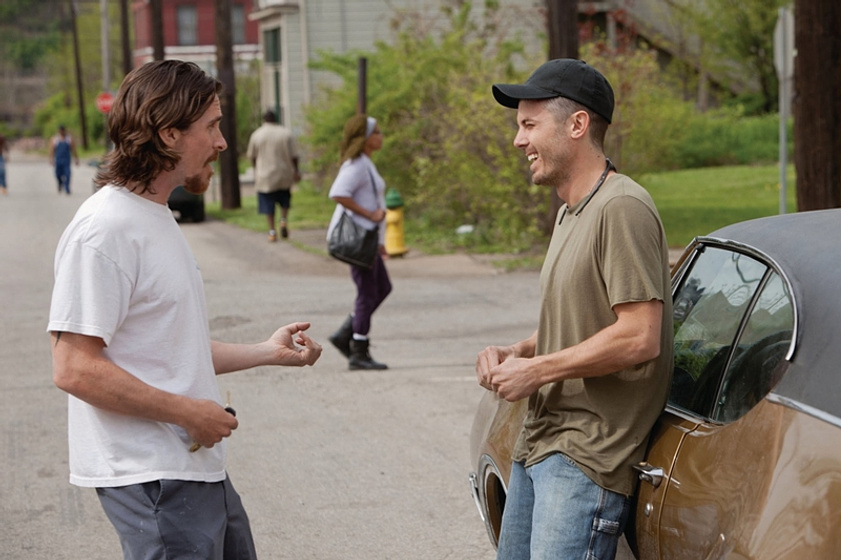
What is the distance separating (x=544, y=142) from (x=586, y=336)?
1.80ft

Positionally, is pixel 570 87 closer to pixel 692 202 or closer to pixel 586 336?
pixel 586 336

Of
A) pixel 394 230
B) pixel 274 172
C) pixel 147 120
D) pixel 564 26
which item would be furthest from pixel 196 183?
pixel 274 172

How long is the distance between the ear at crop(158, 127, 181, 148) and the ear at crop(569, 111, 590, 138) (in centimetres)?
106

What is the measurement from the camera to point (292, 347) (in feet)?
11.3

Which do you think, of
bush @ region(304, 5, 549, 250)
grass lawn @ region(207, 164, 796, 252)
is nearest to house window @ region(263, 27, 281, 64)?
grass lawn @ region(207, 164, 796, 252)

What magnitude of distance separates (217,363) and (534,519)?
39.4 inches

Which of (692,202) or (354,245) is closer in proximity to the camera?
(354,245)

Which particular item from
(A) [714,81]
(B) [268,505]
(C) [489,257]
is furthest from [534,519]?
(A) [714,81]

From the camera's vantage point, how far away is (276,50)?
37.2 m

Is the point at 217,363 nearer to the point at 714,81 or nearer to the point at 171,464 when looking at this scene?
the point at 171,464

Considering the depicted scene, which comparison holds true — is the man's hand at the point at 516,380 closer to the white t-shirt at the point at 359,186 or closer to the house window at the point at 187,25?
the white t-shirt at the point at 359,186

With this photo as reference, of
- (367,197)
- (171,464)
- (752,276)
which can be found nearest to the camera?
(171,464)

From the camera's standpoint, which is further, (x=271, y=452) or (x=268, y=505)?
(x=271, y=452)

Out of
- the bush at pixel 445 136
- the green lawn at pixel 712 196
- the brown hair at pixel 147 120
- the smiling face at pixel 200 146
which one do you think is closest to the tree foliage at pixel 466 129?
the bush at pixel 445 136
